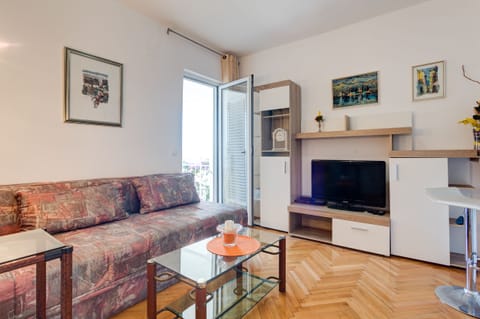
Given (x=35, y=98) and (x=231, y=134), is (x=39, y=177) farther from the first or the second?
(x=231, y=134)

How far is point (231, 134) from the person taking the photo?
370 centimetres

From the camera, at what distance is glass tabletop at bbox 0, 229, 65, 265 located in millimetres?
975

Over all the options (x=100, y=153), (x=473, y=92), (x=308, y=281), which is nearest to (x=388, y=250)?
(x=308, y=281)

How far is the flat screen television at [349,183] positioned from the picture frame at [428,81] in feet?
2.78

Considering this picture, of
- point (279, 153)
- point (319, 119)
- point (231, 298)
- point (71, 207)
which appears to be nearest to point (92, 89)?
point (71, 207)

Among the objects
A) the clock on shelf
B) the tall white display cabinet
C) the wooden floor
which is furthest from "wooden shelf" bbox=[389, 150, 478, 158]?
the clock on shelf

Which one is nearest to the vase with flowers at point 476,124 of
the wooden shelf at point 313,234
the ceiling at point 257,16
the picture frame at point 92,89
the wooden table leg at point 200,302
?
the ceiling at point 257,16

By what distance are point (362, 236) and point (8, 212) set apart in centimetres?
312

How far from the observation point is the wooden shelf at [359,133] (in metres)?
2.50

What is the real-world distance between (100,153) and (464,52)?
12.5 feet

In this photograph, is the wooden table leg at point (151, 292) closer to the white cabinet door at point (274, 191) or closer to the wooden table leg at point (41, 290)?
the wooden table leg at point (41, 290)

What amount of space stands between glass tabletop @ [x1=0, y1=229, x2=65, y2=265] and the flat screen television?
271 centimetres

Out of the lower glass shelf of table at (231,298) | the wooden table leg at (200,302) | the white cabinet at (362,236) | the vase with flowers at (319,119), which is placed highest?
the vase with flowers at (319,119)

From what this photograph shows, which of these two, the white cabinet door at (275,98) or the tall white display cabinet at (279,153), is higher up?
the white cabinet door at (275,98)
